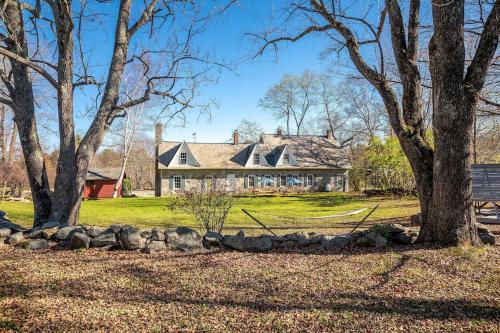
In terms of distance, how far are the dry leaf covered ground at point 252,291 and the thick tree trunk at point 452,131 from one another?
0.47 metres

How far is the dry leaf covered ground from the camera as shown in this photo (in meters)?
2.98

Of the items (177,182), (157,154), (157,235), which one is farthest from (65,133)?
(157,154)

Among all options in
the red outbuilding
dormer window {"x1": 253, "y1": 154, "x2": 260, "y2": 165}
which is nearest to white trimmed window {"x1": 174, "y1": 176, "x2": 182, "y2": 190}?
the red outbuilding

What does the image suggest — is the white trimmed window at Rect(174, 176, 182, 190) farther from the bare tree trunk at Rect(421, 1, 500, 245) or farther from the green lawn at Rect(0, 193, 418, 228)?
the bare tree trunk at Rect(421, 1, 500, 245)

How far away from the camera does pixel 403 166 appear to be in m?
23.7

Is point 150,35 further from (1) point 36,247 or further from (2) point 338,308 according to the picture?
(2) point 338,308

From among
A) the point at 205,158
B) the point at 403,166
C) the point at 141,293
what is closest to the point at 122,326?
the point at 141,293

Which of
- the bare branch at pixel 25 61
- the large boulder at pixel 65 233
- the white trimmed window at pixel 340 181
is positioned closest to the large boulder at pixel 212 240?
the large boulder at pixel 65 233

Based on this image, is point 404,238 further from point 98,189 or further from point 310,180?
point 98,189

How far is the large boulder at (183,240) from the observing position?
550cm

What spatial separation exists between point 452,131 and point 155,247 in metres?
4.81

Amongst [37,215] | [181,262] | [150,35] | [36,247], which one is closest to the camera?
[181,262]

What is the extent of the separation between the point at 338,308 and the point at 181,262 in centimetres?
235

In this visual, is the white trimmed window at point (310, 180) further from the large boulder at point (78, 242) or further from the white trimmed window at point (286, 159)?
the large boulder at point (78, 242)
